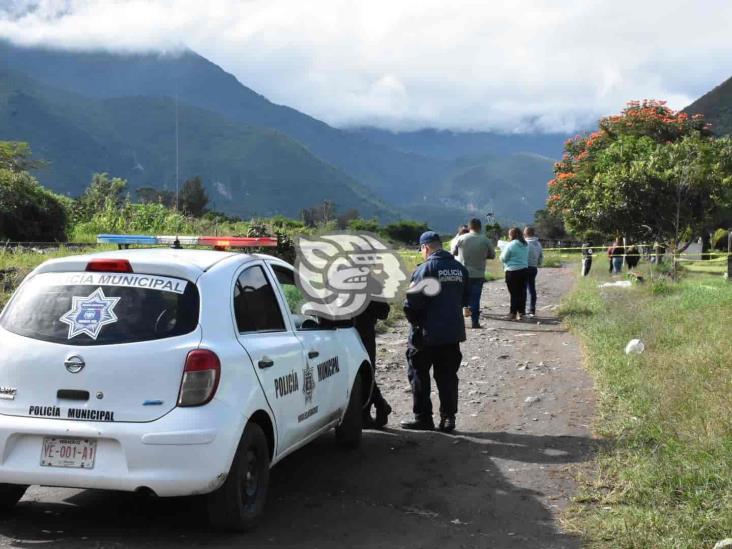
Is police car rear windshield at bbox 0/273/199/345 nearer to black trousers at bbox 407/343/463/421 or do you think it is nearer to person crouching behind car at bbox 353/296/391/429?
person crouching behind car at bbox 353/296/391/429

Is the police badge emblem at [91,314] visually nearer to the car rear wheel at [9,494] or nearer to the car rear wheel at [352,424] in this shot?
the car rear wheel at [9,494]

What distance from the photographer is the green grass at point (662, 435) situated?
482 cm

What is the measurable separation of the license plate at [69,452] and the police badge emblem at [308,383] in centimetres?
163

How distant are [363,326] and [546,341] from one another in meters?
6.36

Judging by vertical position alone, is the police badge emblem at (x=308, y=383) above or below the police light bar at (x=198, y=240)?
below

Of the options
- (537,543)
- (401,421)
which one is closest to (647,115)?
(401,421)

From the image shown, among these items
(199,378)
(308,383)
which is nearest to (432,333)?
(308,383)

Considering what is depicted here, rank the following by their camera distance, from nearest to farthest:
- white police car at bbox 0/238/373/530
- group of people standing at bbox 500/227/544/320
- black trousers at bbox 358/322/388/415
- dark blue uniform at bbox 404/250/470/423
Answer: white police car at bbox 0/238/373/530 < dark blue uniform at bbox 404/250/470/423 < black trousers at bbox 358/322/388/415 < group of people standing at bbox 500/227/544/320

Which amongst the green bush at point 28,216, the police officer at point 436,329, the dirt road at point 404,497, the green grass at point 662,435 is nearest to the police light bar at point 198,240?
the dirt road at point 404,497

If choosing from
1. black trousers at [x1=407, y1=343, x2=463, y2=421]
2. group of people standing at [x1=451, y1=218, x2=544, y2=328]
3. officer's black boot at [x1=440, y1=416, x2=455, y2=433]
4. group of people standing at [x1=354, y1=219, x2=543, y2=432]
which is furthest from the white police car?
group of people standing at [x1=451, y1=218, x2=544, y2=328]

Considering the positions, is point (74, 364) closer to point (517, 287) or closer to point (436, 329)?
point (436, 329)

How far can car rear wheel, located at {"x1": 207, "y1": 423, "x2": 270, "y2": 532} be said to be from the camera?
181 inches

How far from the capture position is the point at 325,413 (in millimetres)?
6105

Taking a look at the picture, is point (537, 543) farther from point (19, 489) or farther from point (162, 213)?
point (162, 213)
